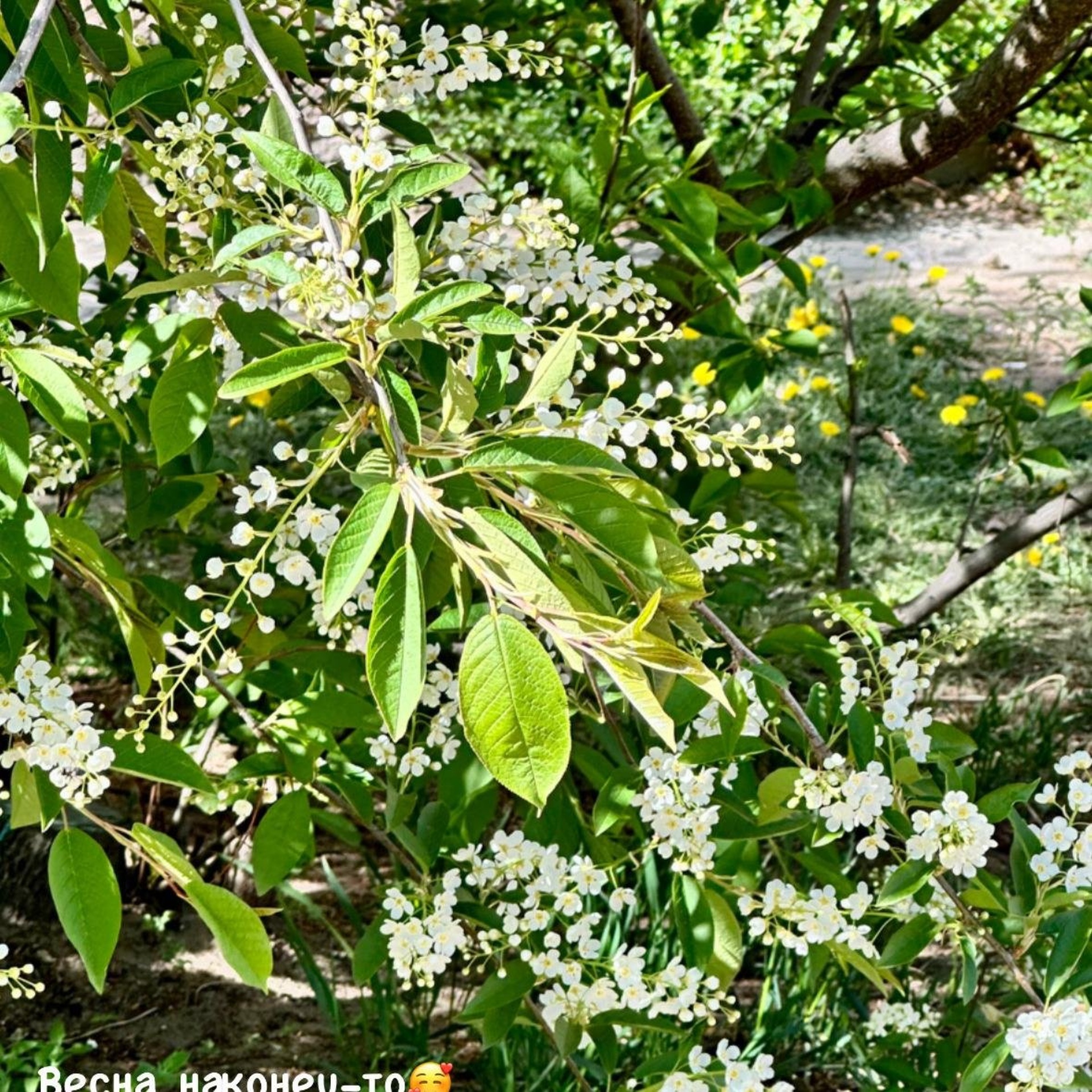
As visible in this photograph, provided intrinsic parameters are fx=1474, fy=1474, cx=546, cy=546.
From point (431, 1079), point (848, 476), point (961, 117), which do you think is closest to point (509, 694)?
point (431, 1079)

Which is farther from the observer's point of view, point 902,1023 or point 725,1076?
point 902,1023

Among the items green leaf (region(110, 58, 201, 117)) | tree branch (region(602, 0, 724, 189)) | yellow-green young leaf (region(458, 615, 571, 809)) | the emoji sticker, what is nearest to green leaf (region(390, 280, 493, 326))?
yellow-green young leaf (region(458, 615, 571, 809))

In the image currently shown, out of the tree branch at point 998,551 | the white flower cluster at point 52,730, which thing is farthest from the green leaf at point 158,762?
the tree branch at point 998,551

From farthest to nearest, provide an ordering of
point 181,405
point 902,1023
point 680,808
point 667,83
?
point 667,83, point 902,1023, point 680,808, point 181,405

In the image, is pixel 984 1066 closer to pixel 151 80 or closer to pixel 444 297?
pixel 444 297

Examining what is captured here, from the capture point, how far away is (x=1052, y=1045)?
1263 millimetres

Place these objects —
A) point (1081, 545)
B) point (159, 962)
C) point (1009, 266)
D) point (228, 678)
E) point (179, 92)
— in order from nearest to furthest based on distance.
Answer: point (179, 92) < point (228, 678) < point (159, 962) < point (1081, 545) < point (1009, 266)

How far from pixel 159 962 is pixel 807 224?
1752 mm

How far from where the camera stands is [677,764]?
54.6 inches

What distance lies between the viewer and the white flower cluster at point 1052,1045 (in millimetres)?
1248

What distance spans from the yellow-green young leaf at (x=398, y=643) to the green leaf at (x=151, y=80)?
1.62ft

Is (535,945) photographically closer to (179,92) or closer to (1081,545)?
(179,92)

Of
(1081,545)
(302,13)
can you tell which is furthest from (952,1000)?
(1081,545)

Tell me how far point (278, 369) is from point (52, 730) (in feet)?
1.32
